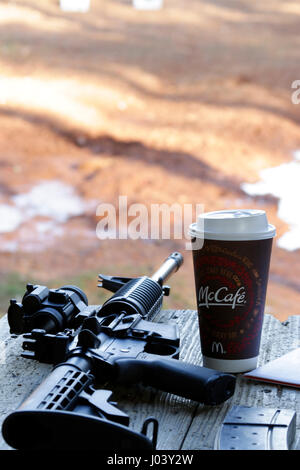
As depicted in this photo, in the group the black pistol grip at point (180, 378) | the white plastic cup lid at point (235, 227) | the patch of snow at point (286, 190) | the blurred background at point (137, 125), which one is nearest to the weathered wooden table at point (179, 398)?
the black pistol grip at point (180, 378)

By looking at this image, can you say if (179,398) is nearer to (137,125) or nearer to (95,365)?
(95,365)

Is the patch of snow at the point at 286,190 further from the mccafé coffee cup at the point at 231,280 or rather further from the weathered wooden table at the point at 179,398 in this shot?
the mccafé coffee cup at the point at 231,280

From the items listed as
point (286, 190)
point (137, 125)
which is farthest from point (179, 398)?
point (137, 125)

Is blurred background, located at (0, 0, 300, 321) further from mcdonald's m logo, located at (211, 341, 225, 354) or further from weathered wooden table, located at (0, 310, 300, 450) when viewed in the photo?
mcdonald's m logo, located at (211, 341, 225, 354)

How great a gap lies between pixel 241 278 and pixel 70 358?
0.77 ft

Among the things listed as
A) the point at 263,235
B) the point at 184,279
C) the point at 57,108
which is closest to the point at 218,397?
the point at 263,235

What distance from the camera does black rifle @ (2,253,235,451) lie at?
0.57 metres

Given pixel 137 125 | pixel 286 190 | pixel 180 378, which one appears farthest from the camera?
pixel 137 125

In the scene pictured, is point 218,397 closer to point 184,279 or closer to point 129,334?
point 129,334

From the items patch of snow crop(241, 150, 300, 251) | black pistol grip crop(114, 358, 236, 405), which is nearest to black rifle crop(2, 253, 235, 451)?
black pistol grip crop(114, 358, 236, 405)

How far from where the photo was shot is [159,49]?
447 centimetres

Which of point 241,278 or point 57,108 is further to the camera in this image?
point 57,108

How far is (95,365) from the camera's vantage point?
0.73 metres

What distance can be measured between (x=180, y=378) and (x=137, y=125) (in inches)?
142
